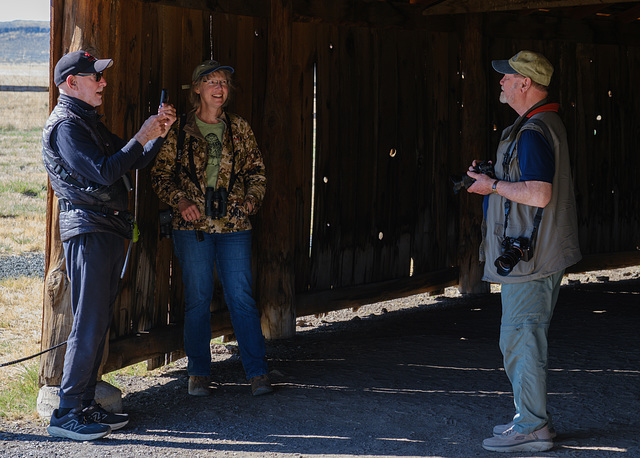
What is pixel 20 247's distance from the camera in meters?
11.2

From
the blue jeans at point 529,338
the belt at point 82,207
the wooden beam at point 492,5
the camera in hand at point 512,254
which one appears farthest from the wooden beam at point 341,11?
the blue jeans at point 529,338

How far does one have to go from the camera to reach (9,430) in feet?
15.2

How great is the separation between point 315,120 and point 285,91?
25.4 inches

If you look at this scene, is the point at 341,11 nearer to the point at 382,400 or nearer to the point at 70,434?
the point at 382,400

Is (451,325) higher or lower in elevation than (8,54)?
lower

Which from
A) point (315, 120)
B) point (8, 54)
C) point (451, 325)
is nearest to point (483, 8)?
point (315, 120)

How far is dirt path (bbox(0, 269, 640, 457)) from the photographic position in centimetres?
440

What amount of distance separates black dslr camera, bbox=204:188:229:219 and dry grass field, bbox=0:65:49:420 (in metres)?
1.63

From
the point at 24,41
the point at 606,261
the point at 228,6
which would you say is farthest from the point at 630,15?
the point at 24,41

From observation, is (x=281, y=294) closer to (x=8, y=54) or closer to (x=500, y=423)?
(x=500, y=423)

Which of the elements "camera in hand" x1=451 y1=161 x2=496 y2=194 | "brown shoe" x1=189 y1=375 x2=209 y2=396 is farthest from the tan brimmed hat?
"brown shoe" x1=189 y1=375 x2=209 y2=396

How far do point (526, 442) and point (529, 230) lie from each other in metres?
1.12

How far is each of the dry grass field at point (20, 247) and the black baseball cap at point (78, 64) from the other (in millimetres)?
2076

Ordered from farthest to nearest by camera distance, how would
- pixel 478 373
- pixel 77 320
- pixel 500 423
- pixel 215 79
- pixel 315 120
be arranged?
pixel 315 120
pixel 478 373
pixel 215 79
pixel 500 423
pixel 77 320
